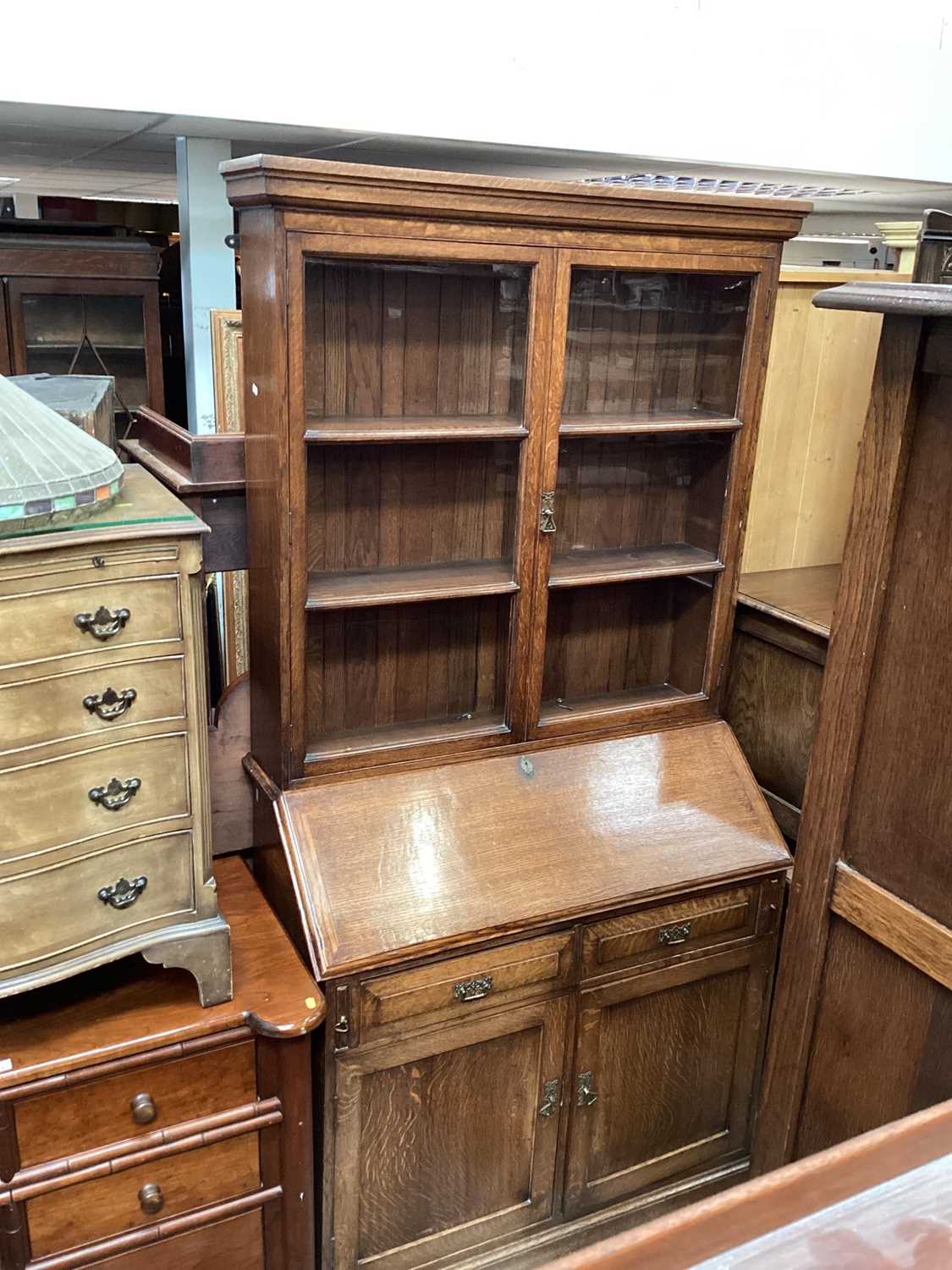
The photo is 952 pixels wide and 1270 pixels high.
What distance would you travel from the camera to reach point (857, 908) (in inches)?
50.1

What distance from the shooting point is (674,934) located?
2146mm

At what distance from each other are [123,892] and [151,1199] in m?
0.54

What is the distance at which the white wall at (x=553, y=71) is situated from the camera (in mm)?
1881

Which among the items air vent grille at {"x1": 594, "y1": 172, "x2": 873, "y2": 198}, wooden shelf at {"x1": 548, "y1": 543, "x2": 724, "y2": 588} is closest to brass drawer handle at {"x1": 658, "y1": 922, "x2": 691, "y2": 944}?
wooden shelf at {"x1": 548, "y1": 543, "x2": 724, "y2": 588}

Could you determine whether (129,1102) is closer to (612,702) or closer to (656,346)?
(612,702)

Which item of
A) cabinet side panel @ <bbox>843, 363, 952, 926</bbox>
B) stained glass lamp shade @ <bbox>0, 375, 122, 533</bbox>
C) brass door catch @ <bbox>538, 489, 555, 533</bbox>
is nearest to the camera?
cabinet side panel @ <bbox>843, 363, 952, 926</bbox>

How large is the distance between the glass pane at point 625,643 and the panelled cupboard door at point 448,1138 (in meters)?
0.68

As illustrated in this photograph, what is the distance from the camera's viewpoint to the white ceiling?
2.20 metres

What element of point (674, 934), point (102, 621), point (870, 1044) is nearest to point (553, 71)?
point (102, 621)

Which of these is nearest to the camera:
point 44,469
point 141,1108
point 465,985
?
point 44,469

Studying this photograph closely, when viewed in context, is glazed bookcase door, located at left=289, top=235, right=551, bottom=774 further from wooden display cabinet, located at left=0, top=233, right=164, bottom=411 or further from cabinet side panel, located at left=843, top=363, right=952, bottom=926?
wooden display cabinet, located at left=0, top=233, right=164, bottom=411

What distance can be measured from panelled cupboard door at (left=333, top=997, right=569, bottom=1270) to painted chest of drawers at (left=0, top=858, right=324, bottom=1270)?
0.10 meters

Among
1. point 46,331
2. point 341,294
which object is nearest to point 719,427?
point 341,294

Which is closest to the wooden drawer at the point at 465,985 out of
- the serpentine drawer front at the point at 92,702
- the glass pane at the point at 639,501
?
the serpentine drawer front at the point at 92,702
